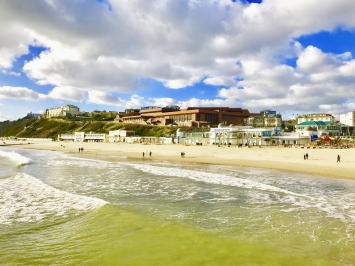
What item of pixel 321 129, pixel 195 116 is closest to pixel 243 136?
pixel 321 129

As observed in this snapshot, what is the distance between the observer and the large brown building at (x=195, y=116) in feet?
468

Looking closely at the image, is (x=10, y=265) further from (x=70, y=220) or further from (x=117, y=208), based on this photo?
(x=117, y=208)

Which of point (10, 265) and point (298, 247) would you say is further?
point (298, 247)

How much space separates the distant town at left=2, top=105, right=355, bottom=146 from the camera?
264 feet

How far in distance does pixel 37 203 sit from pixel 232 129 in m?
77.8

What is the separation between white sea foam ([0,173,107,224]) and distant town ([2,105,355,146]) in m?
66.5

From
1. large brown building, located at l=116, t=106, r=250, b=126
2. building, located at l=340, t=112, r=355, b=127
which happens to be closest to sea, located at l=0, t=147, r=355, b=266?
large brown building, located at l=116, t=106, r=250, b=126

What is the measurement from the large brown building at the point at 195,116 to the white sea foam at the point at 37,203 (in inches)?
4656

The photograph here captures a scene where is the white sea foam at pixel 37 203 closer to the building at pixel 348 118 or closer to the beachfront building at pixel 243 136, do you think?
the beachfront building at pixel 243 136

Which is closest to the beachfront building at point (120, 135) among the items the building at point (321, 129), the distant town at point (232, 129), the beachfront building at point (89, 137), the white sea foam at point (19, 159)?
the distant town at point (232, 129)

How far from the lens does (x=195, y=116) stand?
142 metres

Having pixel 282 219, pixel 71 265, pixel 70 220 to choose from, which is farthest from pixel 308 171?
pixel 71 265

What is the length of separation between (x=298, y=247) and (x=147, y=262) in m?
5.08

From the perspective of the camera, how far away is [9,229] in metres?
11.2
